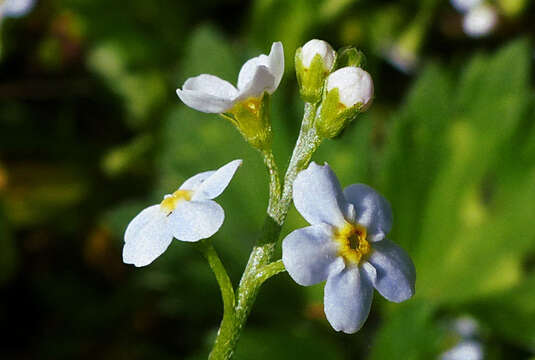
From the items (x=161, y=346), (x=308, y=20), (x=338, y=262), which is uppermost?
(x=338, y=262)

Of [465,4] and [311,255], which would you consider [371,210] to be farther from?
[465,4]

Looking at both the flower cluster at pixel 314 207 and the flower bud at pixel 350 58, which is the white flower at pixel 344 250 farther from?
the flower bud at pixel 350 58

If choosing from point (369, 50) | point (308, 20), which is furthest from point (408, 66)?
point (308, 20)

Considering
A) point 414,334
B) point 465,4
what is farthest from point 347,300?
point 465,4

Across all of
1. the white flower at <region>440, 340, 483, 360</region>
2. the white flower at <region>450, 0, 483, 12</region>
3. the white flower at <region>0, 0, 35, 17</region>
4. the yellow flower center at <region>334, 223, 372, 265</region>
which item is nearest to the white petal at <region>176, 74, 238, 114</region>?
the yellow flower center at <region>334, 223, 372, 265</region>

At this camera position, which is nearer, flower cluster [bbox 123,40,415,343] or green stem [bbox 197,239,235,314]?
flower cluster [bbox 123,40,415,343]

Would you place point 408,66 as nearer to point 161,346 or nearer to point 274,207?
point 161,346

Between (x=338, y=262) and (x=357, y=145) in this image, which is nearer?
(x=338, y=262)

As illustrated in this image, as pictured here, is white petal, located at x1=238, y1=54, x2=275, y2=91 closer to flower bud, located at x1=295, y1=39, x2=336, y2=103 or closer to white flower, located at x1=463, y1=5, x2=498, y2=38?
flower bud, located at x1=295, y1=39, x2=336, y2=103
